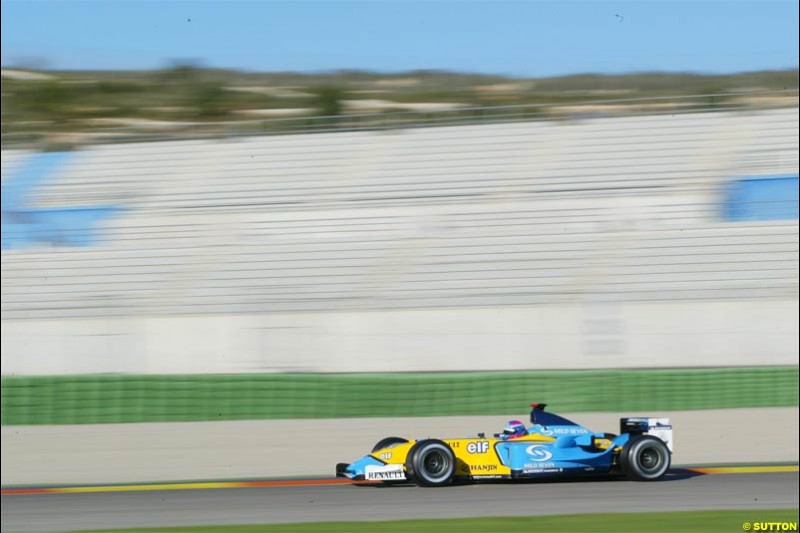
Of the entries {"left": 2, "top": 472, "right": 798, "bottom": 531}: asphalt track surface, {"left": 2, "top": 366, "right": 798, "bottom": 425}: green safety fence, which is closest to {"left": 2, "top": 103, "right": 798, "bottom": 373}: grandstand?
{"left": 2, "top": 366, "right": 798, "bottom": 425}: green safety fence

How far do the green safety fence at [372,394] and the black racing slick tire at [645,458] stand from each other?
4.04 m

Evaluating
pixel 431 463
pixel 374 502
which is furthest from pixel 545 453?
pixel 374 502

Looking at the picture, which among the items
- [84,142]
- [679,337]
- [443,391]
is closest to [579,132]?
[679,337]

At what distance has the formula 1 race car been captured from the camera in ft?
22.4

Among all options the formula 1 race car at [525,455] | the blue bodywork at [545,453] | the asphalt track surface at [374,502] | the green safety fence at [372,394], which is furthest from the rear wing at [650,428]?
the green safety fence at [372,394]

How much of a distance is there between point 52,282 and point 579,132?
9.50 meters

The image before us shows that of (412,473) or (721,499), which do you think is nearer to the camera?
(721,499)

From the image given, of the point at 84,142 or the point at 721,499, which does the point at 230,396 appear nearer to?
the point at 721,499

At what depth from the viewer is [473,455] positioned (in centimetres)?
702

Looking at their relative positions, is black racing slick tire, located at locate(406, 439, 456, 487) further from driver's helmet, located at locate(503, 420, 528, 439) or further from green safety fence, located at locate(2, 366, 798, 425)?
green safety fence, located at locate(2, 366, 798, 425)

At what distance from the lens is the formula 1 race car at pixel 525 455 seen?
684 cm

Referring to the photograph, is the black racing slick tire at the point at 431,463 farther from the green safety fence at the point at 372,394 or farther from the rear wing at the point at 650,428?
the green safety fence at the point at 372,394

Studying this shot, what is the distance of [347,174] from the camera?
16672 mm

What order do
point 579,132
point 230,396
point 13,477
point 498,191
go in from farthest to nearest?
point 579,132 < point 498,191 < point 230,396 < point 13,477
